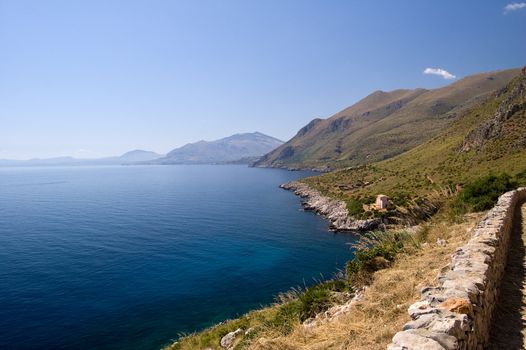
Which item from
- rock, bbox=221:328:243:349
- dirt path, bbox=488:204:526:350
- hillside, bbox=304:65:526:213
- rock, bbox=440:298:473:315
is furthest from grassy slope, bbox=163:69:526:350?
hillside, bbox=304:65:526:213

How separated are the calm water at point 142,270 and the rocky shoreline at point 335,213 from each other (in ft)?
14.9

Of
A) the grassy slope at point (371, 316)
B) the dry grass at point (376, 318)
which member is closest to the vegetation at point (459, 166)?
the grassy slope at point (371, 316)

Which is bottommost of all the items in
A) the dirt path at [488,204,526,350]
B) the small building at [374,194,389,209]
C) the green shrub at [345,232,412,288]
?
the small building at [374,194,389,209]

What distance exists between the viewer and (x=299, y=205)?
110m

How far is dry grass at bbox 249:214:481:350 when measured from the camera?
766 centimetres

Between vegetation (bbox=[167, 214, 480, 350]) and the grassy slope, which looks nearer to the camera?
the grassy slope

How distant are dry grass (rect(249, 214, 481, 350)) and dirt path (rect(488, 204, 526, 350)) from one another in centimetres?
186

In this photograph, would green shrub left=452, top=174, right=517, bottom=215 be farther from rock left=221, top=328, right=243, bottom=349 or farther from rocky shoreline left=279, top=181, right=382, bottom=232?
rocky shoreline left=279, top=181, right=382, bottom=232

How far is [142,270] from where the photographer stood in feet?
167

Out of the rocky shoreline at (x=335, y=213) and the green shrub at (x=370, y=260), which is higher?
the green shrub at (x=370, y=260)

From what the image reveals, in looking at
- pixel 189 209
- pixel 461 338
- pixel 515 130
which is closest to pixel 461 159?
pixel 515 130

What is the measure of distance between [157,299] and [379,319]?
3858 cm

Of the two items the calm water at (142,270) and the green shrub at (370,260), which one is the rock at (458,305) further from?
the calm water at (142,270)

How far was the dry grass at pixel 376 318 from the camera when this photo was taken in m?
7.66
